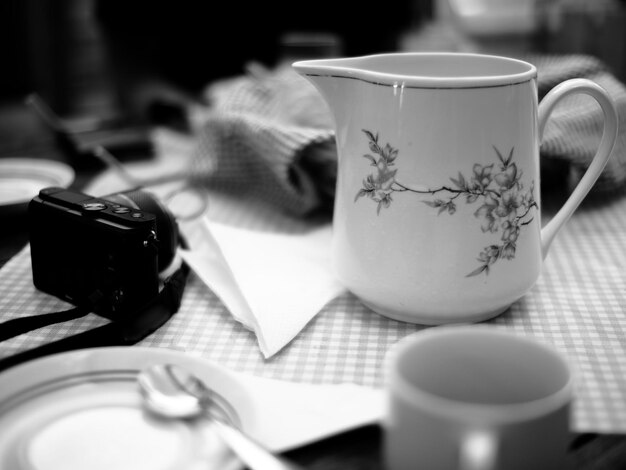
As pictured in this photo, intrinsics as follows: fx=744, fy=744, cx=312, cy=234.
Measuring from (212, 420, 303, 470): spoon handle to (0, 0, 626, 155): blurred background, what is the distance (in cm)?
53

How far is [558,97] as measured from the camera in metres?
0.40

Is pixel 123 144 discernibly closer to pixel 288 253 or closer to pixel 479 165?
pixel 288 253

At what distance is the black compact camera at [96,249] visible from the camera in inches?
15.5

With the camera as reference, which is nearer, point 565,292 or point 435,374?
point 435,374

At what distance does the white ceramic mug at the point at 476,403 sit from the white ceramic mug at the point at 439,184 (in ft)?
0.35

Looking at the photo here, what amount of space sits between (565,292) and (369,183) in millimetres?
163

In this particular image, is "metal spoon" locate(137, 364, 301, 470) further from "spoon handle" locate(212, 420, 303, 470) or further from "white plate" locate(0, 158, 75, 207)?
"white plate" locate(0, 158, 75, 207)

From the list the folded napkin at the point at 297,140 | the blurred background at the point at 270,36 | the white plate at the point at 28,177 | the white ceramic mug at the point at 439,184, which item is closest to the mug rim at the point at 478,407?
the white ceramic mug at the point at 439,184

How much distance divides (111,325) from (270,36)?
68 centimetres

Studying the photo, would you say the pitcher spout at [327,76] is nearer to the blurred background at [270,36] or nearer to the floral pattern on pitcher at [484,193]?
the floral pattern on pitcher at [484,193]

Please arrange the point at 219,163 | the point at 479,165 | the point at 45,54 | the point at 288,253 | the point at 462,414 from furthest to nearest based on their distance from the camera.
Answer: the point at 45,54, the point at 219,163, the point at 288,253, the point at 479,165, the point at 462,414

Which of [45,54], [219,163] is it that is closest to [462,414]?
[219,163]

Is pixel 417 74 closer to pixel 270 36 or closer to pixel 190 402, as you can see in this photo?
pixel 190 402

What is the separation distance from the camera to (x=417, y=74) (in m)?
0.45
